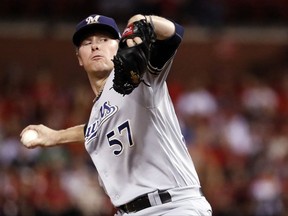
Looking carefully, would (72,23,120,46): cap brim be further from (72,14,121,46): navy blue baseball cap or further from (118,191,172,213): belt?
(118,191,172,213): belt

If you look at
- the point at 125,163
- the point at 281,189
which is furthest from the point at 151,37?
the point at 281,189

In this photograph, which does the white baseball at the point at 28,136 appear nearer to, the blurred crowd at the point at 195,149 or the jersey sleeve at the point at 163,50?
the jersey sleeve at the point at 163,50

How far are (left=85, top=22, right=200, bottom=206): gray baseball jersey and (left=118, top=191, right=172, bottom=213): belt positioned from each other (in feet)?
0.10

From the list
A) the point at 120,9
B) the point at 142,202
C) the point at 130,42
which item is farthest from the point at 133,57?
the point at 120,9

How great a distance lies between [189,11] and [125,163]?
1207 cm

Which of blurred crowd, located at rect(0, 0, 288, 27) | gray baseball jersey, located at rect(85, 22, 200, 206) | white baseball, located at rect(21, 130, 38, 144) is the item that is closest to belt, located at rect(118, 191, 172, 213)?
gray baseball jersey, located at rect(85, 22, 200, 206)

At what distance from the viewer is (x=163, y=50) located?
149 inches

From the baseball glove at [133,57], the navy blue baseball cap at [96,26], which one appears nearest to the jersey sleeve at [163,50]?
the baseball glove at [133,57]

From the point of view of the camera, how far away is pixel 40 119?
11547 mm

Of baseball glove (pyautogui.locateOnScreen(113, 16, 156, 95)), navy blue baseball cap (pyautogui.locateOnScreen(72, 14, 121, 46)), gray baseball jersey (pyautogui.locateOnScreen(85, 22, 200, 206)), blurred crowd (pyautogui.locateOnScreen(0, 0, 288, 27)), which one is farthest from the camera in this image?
blurred crowd (pyautogui.locateOnScreen(0, 0, 288, 27))

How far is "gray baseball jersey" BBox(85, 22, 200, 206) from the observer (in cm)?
409

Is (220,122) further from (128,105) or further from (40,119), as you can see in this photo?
(128,105)

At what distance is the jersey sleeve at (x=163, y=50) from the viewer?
12.2 feet

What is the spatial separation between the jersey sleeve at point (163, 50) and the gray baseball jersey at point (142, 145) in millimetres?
159
